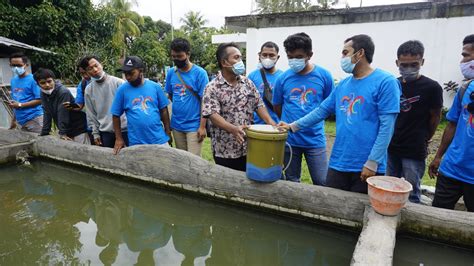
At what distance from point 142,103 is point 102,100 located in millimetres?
708

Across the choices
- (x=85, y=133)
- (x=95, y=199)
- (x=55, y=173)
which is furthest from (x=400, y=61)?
(x=55, y=173)

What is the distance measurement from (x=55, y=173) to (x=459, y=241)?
5022 mm

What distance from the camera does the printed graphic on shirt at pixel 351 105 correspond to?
8.31 ft

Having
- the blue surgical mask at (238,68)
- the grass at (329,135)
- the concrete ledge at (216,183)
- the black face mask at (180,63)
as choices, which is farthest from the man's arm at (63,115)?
the blue surgical mask at (238,68)

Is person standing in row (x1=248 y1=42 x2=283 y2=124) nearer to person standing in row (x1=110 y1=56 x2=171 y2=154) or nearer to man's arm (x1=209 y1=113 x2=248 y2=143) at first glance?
man's arm (x1=209 y1=113 x2=248 y2=143)

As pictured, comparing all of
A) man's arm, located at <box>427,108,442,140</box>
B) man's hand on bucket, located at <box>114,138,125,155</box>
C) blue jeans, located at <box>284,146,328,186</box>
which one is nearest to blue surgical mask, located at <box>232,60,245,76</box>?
blue jeans, located at <box>284,146,328,186</box>

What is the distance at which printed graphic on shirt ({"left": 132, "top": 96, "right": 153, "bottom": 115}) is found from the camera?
3.74m

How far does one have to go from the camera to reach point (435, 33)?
8578 mm

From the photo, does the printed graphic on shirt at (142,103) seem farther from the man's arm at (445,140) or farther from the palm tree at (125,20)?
the palm tree at (125,20)

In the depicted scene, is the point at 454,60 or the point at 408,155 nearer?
the point at 408,155

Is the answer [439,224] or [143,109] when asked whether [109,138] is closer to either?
[143,109]

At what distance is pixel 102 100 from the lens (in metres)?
4.11

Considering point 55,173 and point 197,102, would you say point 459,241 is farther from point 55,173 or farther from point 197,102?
point 55,173

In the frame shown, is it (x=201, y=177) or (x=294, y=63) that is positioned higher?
(x=294, y=63)
